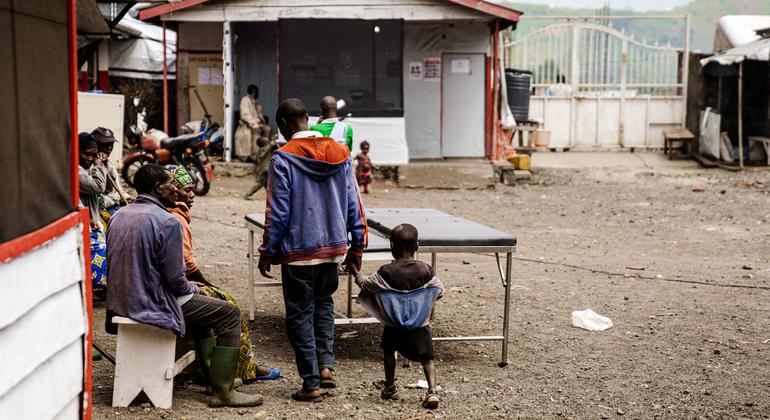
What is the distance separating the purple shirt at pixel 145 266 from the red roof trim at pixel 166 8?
12.2 meters

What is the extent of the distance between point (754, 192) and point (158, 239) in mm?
13536

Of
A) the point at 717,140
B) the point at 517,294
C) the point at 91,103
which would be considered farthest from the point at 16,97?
the point at 717,140

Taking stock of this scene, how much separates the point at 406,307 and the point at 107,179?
122 inches

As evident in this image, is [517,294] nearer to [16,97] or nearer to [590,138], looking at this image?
[16,97]

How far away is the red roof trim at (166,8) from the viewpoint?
16.2m

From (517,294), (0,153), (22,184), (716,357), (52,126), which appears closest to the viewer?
(0,153)

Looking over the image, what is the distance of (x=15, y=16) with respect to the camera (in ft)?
9.73

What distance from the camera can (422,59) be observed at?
58.9 feet

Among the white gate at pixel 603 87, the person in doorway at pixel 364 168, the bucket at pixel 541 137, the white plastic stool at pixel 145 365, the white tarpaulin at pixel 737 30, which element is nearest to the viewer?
the white plastic stool at pixel 145 365

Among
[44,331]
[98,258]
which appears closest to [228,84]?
[98,258]

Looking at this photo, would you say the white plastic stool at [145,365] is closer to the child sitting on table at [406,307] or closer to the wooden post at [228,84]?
the child sitting on table at [406,307]

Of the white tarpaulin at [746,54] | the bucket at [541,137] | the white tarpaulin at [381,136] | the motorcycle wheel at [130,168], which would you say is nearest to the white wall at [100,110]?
the motorcycle wheel at [130,168]

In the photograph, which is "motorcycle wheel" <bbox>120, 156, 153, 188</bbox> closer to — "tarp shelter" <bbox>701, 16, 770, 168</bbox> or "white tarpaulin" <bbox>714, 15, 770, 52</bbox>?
"tarp shelter" <bbox>701, 16, 770, 168</bbox>

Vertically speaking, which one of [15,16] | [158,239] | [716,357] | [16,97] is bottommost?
[716,357]
